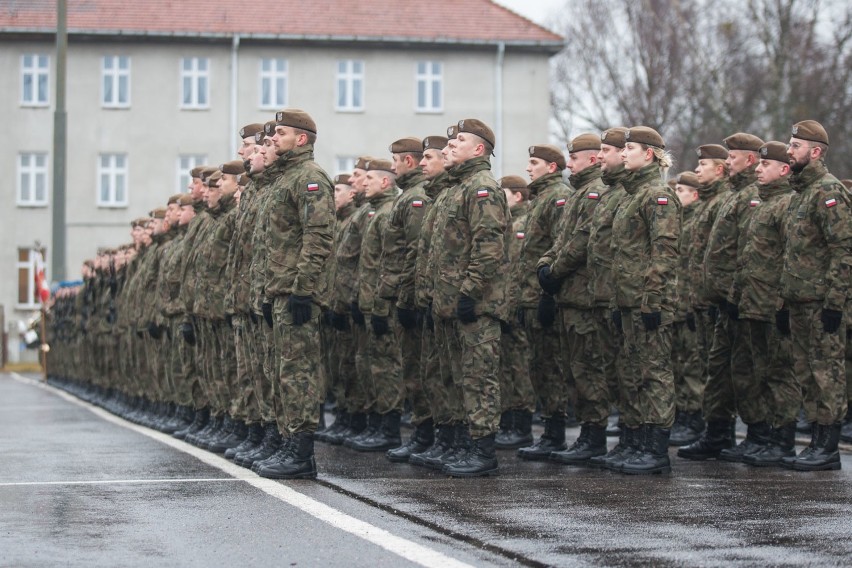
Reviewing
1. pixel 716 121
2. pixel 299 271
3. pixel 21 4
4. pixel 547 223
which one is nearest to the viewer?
pixel 299 271

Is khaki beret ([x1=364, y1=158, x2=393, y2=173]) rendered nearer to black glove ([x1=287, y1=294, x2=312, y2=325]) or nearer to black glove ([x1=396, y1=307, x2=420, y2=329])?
black glove ([x1=396, y1=307, x2=420, y2=329])

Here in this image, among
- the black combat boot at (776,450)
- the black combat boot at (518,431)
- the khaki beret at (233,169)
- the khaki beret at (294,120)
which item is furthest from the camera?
the black combat boot at (518,431)

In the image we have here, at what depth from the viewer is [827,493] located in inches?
353

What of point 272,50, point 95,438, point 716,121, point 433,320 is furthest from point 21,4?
point 433,320

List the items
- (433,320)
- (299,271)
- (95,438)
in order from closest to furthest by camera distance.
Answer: (299,271) < (433,320) < (95,438)

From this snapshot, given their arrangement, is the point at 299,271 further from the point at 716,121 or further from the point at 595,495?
the point at 716,121

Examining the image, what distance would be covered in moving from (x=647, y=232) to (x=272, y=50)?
122 ft

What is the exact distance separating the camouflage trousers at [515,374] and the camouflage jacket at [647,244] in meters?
2.50

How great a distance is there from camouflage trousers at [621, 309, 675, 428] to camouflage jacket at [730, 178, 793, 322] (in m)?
0.95

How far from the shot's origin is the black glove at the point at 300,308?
9.73 m

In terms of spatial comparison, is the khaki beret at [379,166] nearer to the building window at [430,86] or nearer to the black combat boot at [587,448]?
the black combat boot at [587,448]

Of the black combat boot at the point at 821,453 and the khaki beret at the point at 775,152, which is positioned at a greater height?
the khaki beret at the point at 775,152

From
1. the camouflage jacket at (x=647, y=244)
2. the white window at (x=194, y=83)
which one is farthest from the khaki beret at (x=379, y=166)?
the white window at (x=194, y=83)

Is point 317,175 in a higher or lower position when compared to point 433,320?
higher
